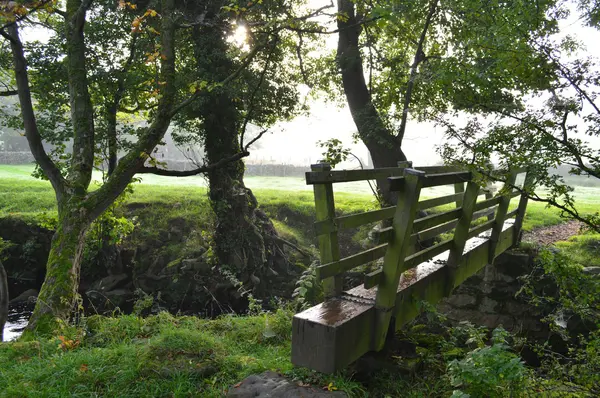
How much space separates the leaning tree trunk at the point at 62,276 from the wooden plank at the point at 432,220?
15.5ft

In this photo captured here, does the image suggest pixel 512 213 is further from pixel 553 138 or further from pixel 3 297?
pixel 3 297

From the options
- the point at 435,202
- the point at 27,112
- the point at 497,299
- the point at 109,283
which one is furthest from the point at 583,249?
the point at 109,283

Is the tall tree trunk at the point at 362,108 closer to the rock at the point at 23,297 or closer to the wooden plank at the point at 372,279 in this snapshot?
the wooden plank at the point at 372,279

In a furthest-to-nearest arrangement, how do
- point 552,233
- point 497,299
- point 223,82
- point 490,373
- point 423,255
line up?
point 552,233
point 497,299
point 223,82
point 423,255
point 490,373

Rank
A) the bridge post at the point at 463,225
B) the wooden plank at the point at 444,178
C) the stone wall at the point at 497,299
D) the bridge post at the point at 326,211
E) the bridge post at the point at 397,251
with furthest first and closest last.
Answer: the stone wall at the point at 497,299
the bridge post at the point at 463,225
the wooden plank at the point at 444,178
the bridge post at the point at 326,211
the bridge post at the point at 397,251

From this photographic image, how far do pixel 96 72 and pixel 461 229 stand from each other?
807 cm

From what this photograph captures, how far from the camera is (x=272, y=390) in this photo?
331 centimetres

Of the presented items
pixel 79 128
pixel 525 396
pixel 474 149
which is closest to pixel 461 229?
pixel 474 149

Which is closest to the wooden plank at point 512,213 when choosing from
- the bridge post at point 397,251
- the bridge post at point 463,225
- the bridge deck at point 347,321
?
the bridge post at point 463,225

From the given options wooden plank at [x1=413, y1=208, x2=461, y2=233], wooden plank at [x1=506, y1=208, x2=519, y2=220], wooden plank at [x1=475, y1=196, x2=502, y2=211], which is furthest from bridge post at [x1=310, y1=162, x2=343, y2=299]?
wooden plank at [x1=506, y1=208, x2=519, y2=220]

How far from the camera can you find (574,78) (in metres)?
3.47

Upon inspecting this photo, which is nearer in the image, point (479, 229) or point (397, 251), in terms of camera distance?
point (397, 251)

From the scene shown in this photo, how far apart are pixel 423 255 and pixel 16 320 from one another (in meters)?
9.96

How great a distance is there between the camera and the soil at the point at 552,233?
11052 millimetres
